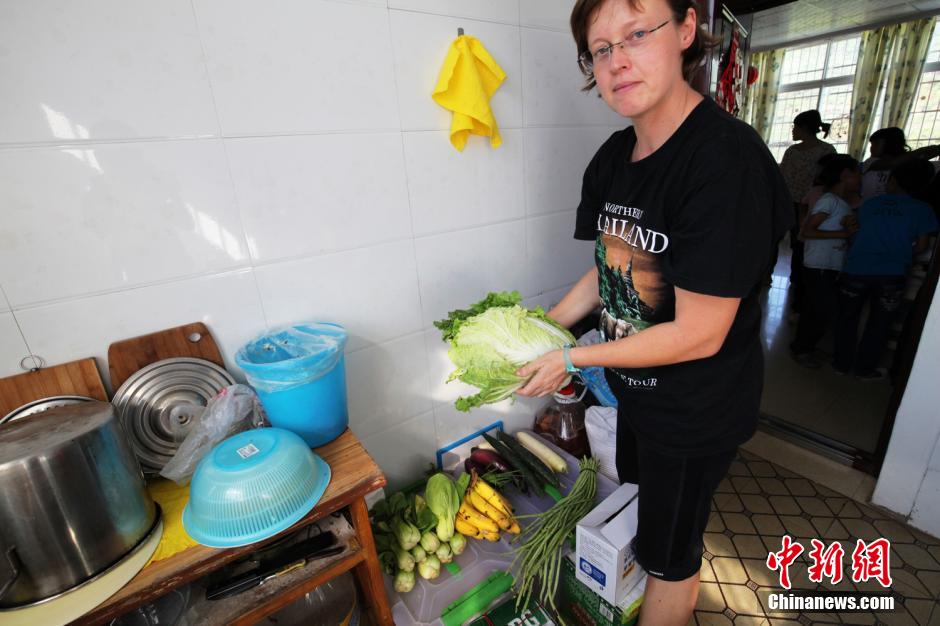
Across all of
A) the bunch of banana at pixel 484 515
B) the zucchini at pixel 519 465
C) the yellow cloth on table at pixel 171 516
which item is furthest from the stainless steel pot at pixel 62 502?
the zucchini at pixel 519 465

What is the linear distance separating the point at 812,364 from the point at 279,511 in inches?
164

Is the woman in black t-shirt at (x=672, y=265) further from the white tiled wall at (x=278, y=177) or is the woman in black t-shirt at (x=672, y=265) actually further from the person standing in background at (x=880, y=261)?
the person standing in background at (x=880, y=261)

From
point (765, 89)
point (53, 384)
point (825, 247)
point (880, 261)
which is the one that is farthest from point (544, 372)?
point (765, 89)

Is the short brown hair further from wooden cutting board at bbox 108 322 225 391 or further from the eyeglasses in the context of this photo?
wooden cutting board at bbox 108 322 225 391

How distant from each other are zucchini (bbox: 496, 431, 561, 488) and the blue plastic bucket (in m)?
0.88

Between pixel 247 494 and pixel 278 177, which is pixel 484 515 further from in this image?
pixel 278 177

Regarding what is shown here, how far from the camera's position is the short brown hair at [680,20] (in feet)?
3.40

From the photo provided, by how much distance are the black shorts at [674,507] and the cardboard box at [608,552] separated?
0.20 ft

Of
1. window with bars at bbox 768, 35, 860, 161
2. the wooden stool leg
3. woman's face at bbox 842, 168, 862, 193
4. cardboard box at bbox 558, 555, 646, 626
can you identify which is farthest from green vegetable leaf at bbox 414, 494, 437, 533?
window with bars at bbox 768, 35, 860, 161

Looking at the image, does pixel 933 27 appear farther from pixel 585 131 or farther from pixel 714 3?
pixel 585 131

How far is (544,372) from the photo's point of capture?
1.26 m

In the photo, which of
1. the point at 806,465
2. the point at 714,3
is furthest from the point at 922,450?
the point at 714,3

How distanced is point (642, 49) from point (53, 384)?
1748 mm

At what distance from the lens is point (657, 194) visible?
109 centimetres
